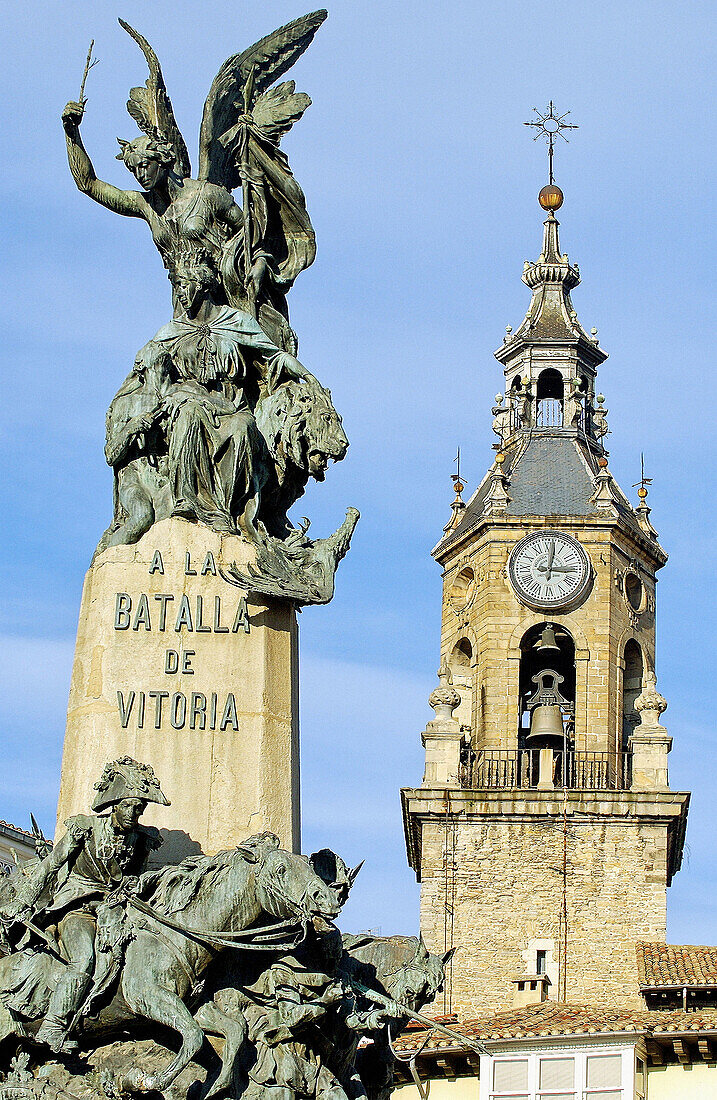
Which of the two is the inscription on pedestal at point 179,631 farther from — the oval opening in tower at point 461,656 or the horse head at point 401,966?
the oval opening in tower at point 461,656

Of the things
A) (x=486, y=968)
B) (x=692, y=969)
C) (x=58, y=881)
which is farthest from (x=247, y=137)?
(x=486, y=968)

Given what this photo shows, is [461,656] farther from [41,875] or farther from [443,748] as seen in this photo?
[41,875]

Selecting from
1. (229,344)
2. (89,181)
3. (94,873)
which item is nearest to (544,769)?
(89,181)

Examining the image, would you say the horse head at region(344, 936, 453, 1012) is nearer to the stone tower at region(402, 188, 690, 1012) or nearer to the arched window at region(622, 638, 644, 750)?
the stone tower at region(402, 188, 690, 1012)

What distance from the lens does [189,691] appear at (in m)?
21.3

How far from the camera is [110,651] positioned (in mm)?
21438

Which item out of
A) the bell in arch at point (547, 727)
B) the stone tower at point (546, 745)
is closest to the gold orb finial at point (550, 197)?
the stone tower at point (546, 745)

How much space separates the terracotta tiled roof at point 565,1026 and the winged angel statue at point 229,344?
24.5 m

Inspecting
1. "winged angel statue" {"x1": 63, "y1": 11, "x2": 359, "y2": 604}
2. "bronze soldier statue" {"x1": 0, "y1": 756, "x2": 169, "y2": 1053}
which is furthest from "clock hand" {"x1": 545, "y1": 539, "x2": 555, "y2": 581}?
"bronze soldier statue" {"x1": 0, "y1": 756, "x2": 169, "y2": 1053}

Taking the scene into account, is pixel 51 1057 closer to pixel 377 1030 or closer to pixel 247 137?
pixel 377 1030

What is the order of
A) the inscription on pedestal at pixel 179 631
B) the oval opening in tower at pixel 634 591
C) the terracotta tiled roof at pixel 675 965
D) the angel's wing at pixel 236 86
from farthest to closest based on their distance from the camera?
1. the oval opening in tower at pixel 634 591
2. the terracotta tiled roof at pixel 675 965
3. the angel's wing at pixel 236 86
4. the inscription on pedestal at pixel 179 631

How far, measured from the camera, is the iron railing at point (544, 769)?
2894 inches

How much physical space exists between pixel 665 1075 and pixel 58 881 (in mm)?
31858

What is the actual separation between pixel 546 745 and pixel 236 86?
170ft
